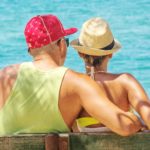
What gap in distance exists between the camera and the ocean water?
452 inches

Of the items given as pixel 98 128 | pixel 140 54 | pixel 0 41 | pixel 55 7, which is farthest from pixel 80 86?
pixel 55 7

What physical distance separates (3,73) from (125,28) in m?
10.5

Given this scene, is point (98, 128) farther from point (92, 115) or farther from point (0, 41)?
point (0, 41)

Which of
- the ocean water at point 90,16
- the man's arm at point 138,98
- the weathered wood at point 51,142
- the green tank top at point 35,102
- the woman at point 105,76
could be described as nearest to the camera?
the weathered wood at point 51,142

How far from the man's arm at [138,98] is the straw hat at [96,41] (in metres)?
0.24

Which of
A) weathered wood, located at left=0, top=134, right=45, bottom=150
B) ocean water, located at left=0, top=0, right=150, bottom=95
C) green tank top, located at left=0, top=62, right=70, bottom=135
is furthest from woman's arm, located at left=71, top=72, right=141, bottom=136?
ocean water, located at left=0, top=0, right=150, bottom=95

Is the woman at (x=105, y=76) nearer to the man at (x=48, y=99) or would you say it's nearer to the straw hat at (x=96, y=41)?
the straw hat at (x=96, y=41)

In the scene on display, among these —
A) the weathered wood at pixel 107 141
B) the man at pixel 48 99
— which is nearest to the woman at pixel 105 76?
the man at pixel 48 99

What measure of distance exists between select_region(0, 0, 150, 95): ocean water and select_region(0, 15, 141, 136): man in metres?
6.79

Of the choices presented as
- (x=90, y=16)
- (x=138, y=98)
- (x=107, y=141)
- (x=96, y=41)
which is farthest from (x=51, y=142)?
(x=90, y=16)

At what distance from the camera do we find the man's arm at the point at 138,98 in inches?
132

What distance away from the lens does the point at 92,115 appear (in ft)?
10.4

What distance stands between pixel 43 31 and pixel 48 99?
1.36ft

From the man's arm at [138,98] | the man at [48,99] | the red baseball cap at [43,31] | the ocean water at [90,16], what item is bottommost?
the ocean water at [90,16]
